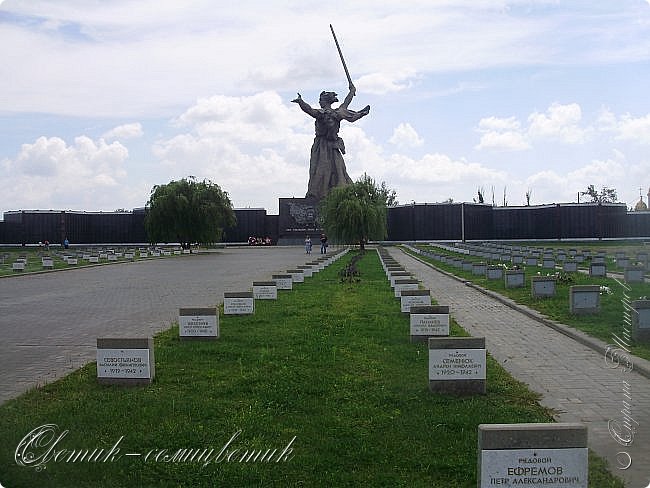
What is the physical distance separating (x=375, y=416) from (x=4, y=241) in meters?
81.3

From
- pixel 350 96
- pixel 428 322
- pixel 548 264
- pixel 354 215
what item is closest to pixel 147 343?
pixel 428 322

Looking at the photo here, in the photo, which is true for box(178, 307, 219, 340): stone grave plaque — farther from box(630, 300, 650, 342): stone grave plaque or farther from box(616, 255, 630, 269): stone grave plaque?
box(616, 255, 630, 269): stone grave plaque

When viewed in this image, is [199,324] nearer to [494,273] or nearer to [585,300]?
[585,300]

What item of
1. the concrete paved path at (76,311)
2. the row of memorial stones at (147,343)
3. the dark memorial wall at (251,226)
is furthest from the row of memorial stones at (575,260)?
the dark memorial wall at (251,226)

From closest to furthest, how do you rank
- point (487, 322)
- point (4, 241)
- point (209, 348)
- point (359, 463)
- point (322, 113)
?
point (359, 463) → point (209, 348) → point (487, 322) → point (322, 113) → point (4, 241)

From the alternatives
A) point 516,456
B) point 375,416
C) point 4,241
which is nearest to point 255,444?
point 375,416

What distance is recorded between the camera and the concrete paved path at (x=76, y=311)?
367 inches

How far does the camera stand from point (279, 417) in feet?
20.6

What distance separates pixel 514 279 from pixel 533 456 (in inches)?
608

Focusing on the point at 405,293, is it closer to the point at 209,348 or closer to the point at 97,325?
the point at 209,348

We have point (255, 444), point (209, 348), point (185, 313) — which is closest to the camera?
point (255, 444)

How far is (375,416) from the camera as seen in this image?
246 inches

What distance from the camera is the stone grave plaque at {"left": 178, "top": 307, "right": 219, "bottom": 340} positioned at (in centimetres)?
1052

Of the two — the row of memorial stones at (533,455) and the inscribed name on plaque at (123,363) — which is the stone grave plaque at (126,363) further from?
the row of memorial stones at (533,455)
